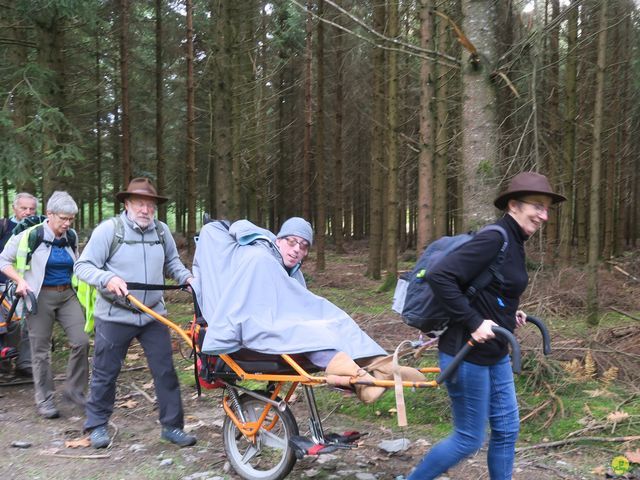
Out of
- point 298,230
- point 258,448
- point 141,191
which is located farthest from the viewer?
point 141,191

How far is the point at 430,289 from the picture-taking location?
348cm

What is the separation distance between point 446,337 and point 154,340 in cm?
306

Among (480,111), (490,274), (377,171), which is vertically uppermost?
(377,171)

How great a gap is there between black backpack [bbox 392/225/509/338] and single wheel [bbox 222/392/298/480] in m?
1.45

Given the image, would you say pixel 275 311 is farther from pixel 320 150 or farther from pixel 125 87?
pixel 320 150

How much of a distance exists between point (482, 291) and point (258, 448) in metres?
2.31

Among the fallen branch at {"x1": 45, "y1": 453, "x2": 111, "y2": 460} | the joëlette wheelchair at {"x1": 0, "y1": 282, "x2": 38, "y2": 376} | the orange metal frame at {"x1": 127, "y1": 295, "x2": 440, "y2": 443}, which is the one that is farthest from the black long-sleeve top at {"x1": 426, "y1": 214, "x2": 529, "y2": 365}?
the joëlette wheelchair at {"x1": 0, "y1": 282, "x2": 38, "y2": 376}

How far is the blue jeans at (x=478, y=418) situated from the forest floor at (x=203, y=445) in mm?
1001

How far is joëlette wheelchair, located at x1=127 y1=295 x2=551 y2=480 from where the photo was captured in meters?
3.98

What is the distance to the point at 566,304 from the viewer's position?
1020 centimetres

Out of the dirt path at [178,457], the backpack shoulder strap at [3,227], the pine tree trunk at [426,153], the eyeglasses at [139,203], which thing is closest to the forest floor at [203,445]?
the dirt path at [178,457]

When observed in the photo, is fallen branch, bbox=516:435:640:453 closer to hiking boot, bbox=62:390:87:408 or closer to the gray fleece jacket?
the gray fleece jacket

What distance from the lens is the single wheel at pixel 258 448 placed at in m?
4.36

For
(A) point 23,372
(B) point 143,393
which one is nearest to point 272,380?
(B) point 143,393
